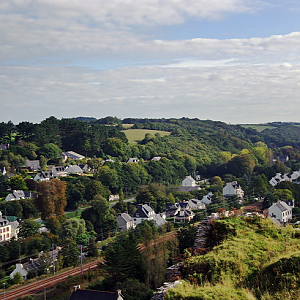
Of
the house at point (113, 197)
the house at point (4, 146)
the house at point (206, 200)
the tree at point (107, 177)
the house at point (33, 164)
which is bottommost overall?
the house at point (206, 200)

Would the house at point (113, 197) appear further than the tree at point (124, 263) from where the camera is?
Yes

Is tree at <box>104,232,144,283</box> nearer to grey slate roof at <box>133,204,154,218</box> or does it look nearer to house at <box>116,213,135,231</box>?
house at <box>116,213,135,231</box>

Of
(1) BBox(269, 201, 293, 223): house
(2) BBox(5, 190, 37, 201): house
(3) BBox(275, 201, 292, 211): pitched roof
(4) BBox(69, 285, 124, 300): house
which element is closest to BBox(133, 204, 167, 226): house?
(1) BBox(269, 201, 293, 223): house

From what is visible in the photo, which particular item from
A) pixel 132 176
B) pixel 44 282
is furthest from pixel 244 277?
pixel 132 176

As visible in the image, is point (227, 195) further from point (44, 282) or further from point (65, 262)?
point (44, 282)

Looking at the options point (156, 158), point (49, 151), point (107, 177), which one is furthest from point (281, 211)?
point (49, 151)

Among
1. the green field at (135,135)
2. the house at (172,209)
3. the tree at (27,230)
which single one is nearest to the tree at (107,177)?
the house at (172,209)

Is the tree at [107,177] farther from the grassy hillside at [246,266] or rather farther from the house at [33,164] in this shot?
the grassy hillside at [246,266]
